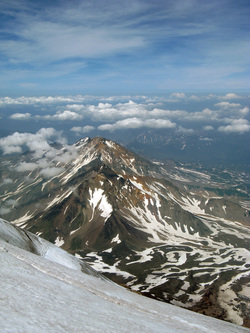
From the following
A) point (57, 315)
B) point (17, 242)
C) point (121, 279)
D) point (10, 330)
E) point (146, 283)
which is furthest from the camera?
point (121, 279)

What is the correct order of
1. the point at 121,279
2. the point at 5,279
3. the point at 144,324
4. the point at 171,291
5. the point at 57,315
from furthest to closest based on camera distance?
1. the point at 121,279
2. the point at 171,291
3. the point at 5,279
4. the point at 144,324
5. the point at 57,315

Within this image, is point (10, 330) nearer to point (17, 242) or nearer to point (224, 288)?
point (17, 242)

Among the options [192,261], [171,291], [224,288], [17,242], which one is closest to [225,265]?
[192,261]

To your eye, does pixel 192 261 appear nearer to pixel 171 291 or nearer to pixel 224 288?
pixel 224 288

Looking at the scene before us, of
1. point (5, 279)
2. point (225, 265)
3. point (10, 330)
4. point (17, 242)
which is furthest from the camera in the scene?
point (225, 265)

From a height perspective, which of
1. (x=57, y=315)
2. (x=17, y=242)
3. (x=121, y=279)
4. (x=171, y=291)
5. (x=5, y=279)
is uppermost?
(x=57, y=315)

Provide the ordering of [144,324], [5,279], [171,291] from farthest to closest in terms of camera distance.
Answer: [171,291], [5,279], [144,324]

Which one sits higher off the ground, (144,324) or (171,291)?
(144,324)

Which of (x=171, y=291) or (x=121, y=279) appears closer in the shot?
(x=171, y=291)

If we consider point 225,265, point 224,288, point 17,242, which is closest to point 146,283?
point 224,288
